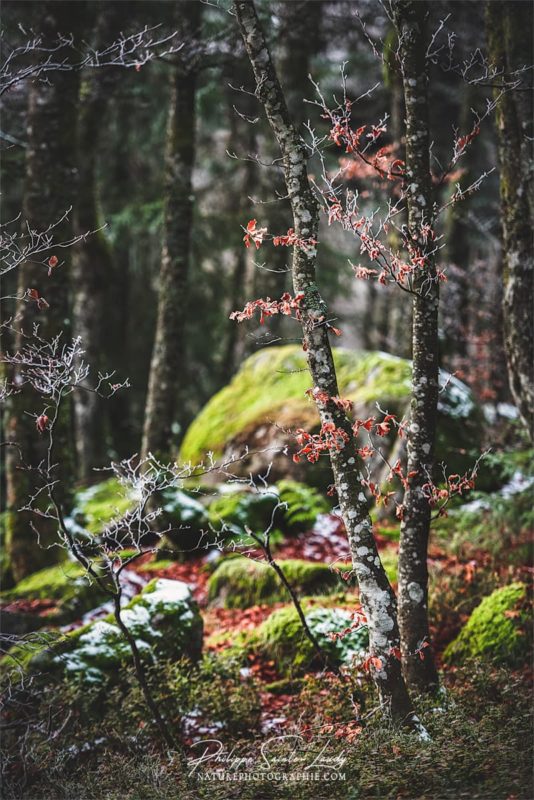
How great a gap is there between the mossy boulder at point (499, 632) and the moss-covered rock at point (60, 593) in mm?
3954

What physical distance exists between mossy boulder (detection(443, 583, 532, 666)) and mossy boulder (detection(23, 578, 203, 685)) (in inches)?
101

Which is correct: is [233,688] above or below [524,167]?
below

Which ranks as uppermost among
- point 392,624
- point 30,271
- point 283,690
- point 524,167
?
point 524,167

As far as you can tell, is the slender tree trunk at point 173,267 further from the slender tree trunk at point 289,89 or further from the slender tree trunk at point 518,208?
the slender tree trunk at point 518,208

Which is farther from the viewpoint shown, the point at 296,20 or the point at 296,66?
the point at 296,66

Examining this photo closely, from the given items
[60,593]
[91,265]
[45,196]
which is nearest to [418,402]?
[60,593]

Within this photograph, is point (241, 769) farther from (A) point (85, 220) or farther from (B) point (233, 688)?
(A) point (85, 220)

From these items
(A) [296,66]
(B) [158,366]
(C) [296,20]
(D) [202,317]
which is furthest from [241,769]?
(D) [202,317]

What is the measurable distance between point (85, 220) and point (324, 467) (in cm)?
675

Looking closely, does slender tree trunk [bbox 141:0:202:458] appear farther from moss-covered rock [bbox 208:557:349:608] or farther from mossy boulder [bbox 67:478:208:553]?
moss-covered rock [bbox 208:557:349:608]

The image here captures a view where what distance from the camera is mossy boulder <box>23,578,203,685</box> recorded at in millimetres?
6012

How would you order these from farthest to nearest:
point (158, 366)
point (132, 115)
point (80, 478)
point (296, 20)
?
point (132, 115), point (80, 478), point (296, 20), point (158, 366)

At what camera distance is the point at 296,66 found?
1351 cm

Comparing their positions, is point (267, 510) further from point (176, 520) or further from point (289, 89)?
point (289, 89)
